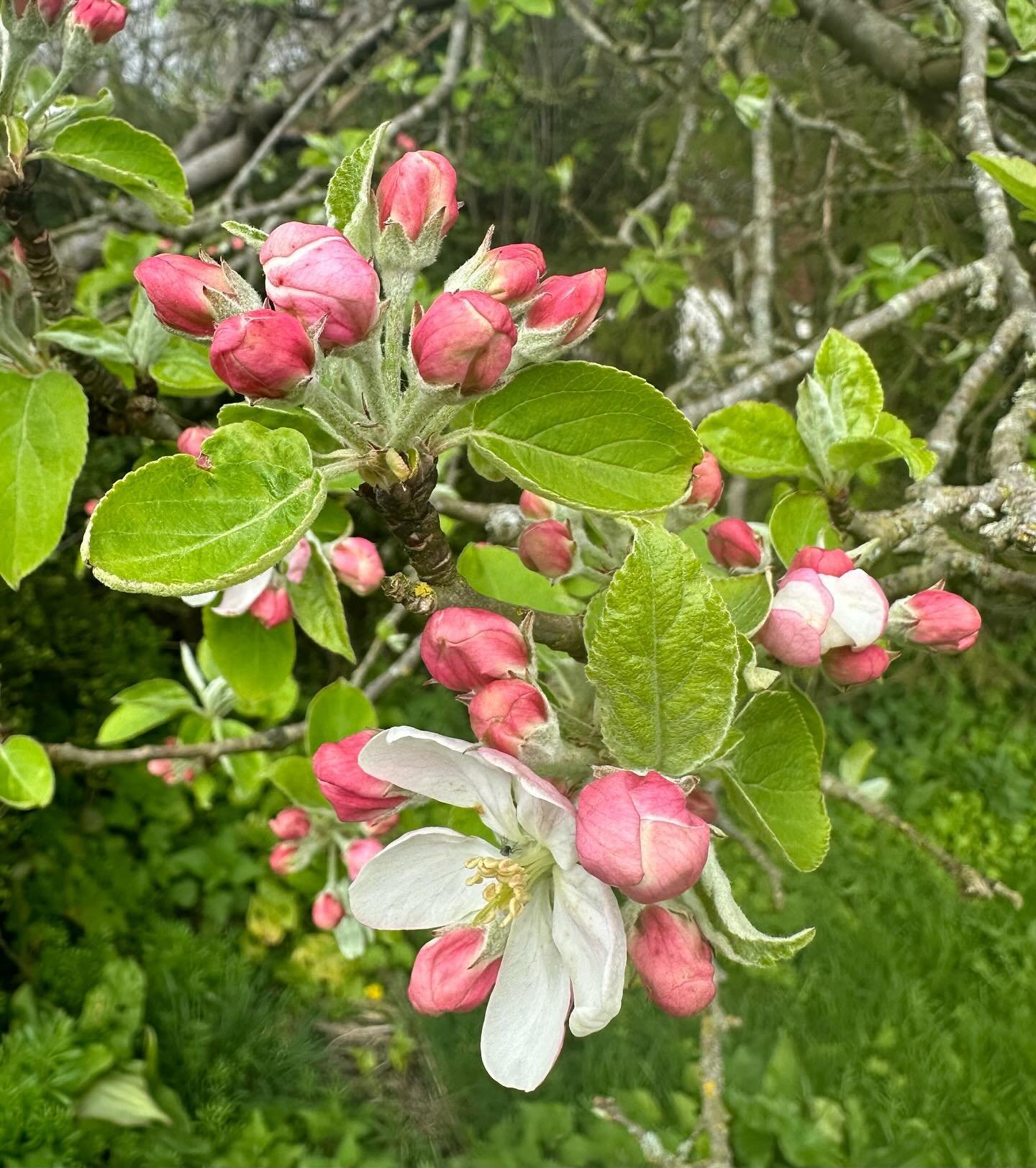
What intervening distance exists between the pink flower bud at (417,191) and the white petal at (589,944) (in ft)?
1.40

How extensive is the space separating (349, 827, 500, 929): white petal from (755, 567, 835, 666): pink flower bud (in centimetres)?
26

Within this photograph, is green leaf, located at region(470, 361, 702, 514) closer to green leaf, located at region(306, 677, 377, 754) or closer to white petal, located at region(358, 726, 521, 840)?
white petal, located at region(358, 726, 521, 840)

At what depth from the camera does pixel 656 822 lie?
49cm

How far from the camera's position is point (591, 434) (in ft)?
2.02

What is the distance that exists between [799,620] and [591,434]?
21 cm

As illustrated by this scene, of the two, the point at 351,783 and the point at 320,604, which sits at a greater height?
the point at 351,783

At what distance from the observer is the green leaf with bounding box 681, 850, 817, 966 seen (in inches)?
20.3

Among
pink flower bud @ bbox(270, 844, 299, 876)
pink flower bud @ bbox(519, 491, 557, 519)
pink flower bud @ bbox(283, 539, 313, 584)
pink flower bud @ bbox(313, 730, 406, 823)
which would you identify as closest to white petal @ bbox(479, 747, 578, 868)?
pink flower bud @ bbox(313, 730, 406, 823)

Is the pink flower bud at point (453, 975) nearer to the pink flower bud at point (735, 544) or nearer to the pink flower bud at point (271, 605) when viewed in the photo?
the pink flower bud at point (735, 544)

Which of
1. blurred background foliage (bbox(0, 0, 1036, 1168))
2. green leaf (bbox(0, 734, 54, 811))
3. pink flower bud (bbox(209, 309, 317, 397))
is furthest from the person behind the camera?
blurred background foliage (bbox(0, 0, 1036, 1168))

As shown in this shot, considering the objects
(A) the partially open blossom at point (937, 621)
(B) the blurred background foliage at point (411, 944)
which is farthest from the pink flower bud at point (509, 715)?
(B) the blurred background foliage at point (411, 944)

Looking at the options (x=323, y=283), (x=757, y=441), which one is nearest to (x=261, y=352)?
(x=323, y=283)

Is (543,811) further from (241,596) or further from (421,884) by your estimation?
(241,596)

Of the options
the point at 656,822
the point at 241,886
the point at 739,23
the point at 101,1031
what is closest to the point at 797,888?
the point at 241,886
